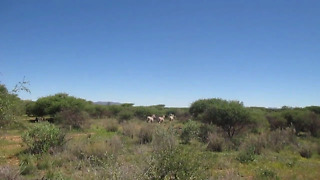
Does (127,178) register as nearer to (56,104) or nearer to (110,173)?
(110,173)

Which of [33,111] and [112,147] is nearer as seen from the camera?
[112,147]

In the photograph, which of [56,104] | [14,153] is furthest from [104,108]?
[14,153]

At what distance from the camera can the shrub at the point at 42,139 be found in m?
13.8

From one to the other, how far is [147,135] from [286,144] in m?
9.19

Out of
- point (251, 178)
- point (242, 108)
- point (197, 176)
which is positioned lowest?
point (251, 178)

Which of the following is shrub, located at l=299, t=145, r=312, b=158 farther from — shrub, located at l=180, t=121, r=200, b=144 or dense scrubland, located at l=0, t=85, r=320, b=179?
shrub, located at l=180, t=121, r=200, b=144

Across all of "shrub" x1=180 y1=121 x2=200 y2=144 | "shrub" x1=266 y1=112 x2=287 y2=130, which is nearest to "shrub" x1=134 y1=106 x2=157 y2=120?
"shrub" x1=266 y1=112 x2=287 y2=130

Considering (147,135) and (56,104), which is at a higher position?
(56,104)

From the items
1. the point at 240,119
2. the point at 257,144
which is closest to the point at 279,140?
the point at 257,144

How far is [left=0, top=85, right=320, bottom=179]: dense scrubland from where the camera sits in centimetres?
769

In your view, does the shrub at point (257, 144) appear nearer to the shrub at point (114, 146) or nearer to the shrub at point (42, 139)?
the shrub at point (114, 146)

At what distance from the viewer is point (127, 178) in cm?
615

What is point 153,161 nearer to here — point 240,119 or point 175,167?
point 175,167

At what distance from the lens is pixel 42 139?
1399 centimetres
